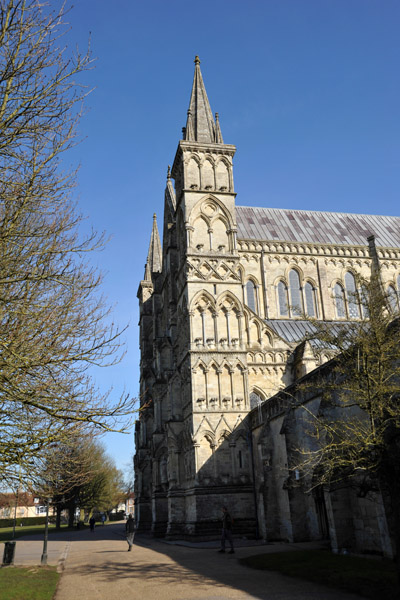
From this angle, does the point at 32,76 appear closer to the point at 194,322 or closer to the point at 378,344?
the point at 378,344

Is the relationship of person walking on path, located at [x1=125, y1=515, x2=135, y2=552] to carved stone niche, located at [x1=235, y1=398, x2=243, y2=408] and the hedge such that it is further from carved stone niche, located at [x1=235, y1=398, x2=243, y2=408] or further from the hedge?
the hedge

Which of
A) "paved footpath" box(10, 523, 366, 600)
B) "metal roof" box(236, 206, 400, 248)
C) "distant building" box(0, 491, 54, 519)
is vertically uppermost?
"metal roof" box(236, 206, 400, 248)

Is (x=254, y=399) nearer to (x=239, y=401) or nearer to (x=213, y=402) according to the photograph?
(x=239, y=401)

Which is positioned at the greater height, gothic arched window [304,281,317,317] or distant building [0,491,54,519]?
gothic arched window [304,281,317,317]

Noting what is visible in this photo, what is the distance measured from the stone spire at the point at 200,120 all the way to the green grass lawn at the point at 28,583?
23713mm

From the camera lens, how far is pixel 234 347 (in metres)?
28.2

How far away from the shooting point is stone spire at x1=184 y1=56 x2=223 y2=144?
32.5 m

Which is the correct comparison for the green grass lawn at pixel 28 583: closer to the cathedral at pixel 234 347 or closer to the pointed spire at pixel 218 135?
the cathedral at pixel 234 347

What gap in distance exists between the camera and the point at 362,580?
10.7m

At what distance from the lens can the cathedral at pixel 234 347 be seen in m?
22.0

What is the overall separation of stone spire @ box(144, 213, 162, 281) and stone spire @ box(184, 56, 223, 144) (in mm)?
15385

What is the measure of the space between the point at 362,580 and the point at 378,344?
4578mm

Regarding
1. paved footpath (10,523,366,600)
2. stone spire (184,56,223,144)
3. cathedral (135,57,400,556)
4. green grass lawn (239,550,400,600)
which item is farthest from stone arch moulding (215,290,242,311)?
green grass lawn (239,550,400,600)

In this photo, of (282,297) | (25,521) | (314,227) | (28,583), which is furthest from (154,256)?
(25,521)
